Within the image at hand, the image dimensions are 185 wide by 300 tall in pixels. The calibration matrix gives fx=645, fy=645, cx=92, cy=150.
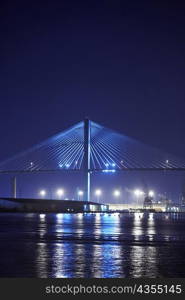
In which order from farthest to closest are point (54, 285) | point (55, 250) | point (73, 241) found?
1. point (73, 241)
2. point (55, 250)
3. point (54, 285)

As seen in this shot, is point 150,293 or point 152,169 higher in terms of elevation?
point 152,169

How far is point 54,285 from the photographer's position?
13.9m

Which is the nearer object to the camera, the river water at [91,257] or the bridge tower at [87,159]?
the river water at [91,257]

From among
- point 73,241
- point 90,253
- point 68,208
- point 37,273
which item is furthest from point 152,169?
point 37,273

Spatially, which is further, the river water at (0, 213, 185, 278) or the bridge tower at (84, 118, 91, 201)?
the bridge tower at (84, 118, 91, 201)

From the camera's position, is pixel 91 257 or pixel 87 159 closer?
pixel 91 257

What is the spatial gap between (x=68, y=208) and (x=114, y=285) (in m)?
90.4

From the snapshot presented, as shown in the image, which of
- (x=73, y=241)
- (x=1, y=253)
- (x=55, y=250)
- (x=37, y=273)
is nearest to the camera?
(x=37, y=273)

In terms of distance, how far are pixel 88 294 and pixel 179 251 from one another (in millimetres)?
11244

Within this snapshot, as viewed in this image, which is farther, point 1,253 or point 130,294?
point 1,253

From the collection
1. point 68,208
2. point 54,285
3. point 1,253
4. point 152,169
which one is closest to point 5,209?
point 68,208

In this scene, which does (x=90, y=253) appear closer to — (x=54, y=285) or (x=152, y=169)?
(x=54, y=285)

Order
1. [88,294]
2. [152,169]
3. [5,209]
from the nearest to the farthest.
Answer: [88,294], [152,169], [5,209]

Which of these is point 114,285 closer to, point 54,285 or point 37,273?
point 54,285
